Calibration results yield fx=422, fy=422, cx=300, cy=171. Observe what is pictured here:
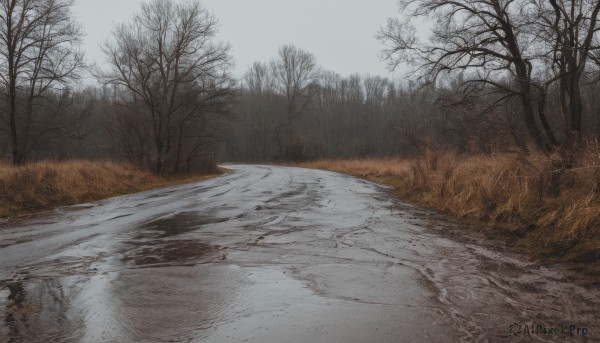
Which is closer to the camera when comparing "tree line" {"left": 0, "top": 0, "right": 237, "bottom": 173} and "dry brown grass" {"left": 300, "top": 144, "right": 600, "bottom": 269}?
"dry brown grass" {"left": 300, "top": 144, "right": 600, "bottom": 269}

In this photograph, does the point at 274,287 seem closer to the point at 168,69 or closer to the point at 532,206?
the point at 532,206

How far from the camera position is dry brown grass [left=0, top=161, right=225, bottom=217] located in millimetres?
12914

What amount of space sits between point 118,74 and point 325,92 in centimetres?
5782

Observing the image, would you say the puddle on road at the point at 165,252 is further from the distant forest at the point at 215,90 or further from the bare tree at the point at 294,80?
the bare tree at the point at 294,80

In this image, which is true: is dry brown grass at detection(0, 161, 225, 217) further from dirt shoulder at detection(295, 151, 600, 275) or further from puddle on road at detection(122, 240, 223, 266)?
dirt shoulder at detection(295, 151, 600, 275)

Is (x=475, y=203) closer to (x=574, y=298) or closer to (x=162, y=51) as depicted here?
(x=574, y=298)

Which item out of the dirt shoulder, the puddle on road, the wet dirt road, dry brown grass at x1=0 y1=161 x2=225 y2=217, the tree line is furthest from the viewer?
the tree line

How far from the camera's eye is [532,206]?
28.5ft

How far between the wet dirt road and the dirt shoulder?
714 millimetres

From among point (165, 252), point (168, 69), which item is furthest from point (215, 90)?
point (165, 252)

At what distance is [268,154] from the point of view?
80.1 m

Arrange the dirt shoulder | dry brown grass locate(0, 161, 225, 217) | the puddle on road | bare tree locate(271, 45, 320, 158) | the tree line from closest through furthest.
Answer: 1. the puddle on road
2. the dirt shoulder
3. dry brown grass locate(0, 161, 225, 217)
4. the tree line
5. bare tree locate(271, 45, 320, 158)

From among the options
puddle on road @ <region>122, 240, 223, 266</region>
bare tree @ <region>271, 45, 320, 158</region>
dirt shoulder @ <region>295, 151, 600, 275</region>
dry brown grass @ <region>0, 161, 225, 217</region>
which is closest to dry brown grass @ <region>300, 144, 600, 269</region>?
dirt shoulder @ <region>295, 151, 600, 275</region>

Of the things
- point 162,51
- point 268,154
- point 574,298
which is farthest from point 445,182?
point 268,154
